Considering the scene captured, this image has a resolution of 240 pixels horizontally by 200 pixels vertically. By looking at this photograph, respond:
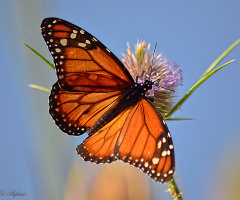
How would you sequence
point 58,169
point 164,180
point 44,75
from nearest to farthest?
point 164,180, point 58,169, point 44,75

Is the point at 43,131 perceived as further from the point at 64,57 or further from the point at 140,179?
the point at 140,179

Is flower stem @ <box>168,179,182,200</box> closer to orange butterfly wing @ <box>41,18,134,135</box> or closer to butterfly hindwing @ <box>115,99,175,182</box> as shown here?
butterfly hindwing @ <box>115,99,175,182</box>

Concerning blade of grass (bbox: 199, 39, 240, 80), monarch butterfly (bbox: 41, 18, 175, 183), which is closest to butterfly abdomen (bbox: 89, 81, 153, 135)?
monarch butterfly (bbox: 41, 18, 175, 183)

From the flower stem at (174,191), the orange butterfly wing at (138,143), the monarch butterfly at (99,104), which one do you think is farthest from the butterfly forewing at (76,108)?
the flower stem at (174,191)

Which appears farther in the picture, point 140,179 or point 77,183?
point 140,179

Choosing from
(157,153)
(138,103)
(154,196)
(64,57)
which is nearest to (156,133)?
(157,153)

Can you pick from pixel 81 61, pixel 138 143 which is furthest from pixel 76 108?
pixel 138 143

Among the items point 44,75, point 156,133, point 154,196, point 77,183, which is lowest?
point 154,196

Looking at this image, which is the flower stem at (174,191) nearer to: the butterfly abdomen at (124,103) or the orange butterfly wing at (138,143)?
the orange butterfly wing at (138,143)
